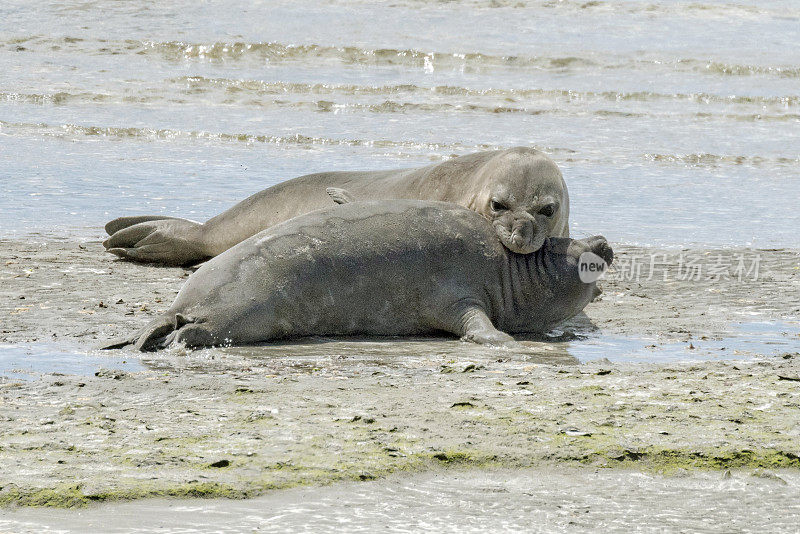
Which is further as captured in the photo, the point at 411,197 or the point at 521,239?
the point at 411,197

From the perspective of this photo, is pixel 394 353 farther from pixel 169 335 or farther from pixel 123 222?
pixel 123 222

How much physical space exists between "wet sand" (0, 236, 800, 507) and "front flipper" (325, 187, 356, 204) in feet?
4.69

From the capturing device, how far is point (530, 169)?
7.23 m

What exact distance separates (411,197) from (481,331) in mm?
1690

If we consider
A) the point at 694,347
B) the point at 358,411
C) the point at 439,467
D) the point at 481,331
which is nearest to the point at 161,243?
the point at 481,331

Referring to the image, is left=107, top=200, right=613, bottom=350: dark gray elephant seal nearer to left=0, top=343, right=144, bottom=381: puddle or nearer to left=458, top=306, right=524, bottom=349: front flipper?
left=458, top=306, right=524, bottom=349: front flipper

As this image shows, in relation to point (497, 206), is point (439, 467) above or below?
below

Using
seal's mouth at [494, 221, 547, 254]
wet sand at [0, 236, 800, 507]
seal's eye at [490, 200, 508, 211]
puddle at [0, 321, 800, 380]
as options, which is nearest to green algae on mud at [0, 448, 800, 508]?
wet sand at [0, 236, 800, 507]

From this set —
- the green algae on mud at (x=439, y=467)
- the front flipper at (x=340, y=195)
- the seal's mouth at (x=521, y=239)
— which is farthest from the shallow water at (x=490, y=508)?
the front flipper at (x=340, y=195)

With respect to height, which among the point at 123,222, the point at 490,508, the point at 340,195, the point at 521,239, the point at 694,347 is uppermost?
the point at 340,195

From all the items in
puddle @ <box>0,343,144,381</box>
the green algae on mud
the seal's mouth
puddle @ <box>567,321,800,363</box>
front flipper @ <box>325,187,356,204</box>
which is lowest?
puddle @ <box>567,321,800,363</box>

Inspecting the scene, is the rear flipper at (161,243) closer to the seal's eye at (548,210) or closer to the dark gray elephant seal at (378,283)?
the dark gray elephant seal at (378,283)

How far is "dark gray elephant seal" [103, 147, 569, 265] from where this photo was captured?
7074mm

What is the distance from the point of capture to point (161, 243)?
866 centimetres
